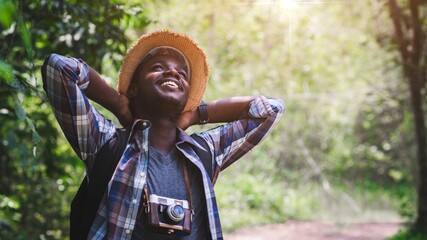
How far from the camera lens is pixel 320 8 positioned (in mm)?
13000

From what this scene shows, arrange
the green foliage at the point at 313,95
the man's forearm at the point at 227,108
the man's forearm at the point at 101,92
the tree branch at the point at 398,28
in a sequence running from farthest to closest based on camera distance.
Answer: the green foliage at the point at 313,95 < the tree branch at the point at 398,28 < the man's forearm at the point at 227,108 < the man's forearm at the point at 101,92

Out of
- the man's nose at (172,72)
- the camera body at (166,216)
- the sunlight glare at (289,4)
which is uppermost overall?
the sunlight glare at (289,4)

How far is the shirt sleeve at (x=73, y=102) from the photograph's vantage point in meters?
2.18

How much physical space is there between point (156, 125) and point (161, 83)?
0.17 m

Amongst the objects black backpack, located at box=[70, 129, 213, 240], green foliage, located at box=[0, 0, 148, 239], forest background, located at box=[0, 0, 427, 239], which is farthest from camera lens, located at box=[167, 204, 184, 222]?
green foliage, located at box=[0, 0, 148, 239]

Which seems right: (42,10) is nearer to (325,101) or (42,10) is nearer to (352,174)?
(325,101)

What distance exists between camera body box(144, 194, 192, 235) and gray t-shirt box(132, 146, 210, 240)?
0.04 m

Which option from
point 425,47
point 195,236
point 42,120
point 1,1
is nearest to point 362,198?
point 425,47

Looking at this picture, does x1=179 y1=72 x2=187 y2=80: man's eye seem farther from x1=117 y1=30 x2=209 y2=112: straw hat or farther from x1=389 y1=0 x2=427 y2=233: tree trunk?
x1=389 y1=0 x2=427 y2=233: tree trunk

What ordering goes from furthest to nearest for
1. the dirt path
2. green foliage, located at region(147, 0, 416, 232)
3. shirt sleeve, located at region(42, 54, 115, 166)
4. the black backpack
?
1. green foliage, located at region(147, 0, 416, 232)
2. the dirt path
3. the black backpack
4. shirt sleeve, located at region(42, 54, 115, 166)

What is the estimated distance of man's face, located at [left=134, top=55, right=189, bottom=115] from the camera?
2.42m

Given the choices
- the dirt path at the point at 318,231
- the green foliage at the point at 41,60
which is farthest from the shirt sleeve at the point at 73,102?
the dirt path at the point at 318,231

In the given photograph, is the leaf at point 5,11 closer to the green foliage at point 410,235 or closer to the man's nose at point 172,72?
the man's nose at point 172,72

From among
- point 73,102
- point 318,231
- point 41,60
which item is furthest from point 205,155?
point 318,231
